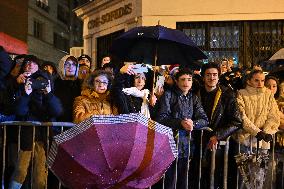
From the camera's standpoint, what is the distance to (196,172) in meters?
6.99

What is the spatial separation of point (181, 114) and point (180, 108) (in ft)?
0.26

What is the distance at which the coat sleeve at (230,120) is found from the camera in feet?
22.6

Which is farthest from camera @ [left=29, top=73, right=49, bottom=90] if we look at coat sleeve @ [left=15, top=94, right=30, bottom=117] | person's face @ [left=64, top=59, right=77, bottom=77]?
person's face @ [left=64, top=59, right=77, bottom=77]

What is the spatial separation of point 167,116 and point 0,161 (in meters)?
2.29

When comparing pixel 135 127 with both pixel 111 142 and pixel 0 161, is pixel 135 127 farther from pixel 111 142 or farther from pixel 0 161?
pixel 0 161

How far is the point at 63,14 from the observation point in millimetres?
54000

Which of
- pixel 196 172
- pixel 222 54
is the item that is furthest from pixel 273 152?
pixel 222 54

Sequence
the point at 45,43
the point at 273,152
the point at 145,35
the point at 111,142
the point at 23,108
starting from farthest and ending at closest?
the point at 45,43, the point at 273,152, the point at 145,35, the point at 23,108, the point at 111,142

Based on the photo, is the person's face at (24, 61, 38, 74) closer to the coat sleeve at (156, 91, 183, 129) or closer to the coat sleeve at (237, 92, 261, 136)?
the coat sleeve at (156, 91, 183, 129)

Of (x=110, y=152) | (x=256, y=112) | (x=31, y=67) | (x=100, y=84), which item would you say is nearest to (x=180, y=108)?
(x=100, y=84)

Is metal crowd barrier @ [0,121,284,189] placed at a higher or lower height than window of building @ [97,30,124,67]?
lower

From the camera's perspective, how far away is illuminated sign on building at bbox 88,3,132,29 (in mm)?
16625

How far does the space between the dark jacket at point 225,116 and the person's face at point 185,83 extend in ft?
1.46

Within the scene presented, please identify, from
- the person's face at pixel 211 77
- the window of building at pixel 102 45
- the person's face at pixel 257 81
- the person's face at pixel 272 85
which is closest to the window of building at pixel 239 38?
the window of building at pixel 102 45
